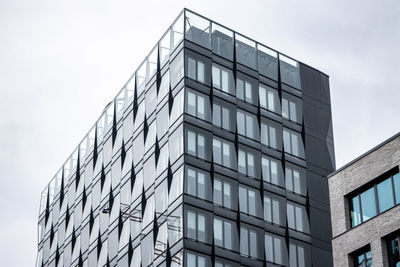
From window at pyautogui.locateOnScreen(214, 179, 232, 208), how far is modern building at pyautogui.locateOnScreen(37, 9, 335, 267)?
11cm

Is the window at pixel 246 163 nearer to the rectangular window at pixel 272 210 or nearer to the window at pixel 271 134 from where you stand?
the rectangular window at pixel 272 210

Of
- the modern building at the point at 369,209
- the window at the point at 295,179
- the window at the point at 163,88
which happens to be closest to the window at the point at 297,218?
the window at the point at 295,179

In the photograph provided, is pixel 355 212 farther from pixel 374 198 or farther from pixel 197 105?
pixel 197 105

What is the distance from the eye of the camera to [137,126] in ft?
261

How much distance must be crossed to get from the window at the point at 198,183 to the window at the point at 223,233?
7.14 ft

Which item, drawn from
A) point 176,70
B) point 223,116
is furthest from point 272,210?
point 176,70

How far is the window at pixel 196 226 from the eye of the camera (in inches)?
2598

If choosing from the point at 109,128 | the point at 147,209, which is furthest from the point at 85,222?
the point at 147,209

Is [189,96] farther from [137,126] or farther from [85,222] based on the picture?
[85,222]

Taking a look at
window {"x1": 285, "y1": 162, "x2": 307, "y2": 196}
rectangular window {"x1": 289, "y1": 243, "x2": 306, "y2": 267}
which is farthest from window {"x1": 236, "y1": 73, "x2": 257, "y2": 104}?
rectangular window {"x1": 289, "y1": 243, "x2": 306, "y2": 267}

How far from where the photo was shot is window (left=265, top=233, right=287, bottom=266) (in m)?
70.4

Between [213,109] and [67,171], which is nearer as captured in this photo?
[213,109]

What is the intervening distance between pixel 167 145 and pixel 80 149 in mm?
25465

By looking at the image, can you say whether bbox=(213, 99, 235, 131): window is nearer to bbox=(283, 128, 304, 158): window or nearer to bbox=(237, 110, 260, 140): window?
bbox=(237, 110, 260, 140): window
